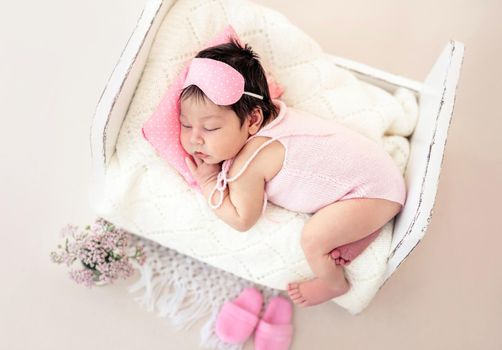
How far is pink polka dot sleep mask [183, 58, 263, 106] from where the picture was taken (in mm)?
1131

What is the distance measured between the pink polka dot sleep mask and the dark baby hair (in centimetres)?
2

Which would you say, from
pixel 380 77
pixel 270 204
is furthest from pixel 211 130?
pixel 380 77

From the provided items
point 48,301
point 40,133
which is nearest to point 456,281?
point 48,301

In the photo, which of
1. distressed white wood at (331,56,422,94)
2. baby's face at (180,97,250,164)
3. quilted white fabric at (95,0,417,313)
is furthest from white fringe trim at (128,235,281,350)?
distressed white wood at (331,56,422,94)

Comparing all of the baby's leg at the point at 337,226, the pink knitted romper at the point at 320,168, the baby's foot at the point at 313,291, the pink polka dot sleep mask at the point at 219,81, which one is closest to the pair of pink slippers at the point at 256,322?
the baby's foot at the point at 313,291

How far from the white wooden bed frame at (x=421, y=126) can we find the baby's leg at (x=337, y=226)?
0.21ft

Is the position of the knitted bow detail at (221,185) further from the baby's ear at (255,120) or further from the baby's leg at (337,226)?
the baby's leg at (337,226)

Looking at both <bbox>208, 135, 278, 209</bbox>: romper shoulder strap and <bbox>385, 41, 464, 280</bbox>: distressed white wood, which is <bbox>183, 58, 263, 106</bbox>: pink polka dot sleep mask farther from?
<bbox>385, 41, 464, 280</bbox>: distressed white wood

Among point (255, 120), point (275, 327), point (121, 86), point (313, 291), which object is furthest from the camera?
point (275, 327)

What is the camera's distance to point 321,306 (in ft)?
5.07

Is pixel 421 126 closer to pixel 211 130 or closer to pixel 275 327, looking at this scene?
pixel 211 130

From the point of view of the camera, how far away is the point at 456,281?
1.59 m

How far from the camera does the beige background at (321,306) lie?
1.48 metres

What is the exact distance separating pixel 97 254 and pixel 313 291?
0.61 metres
